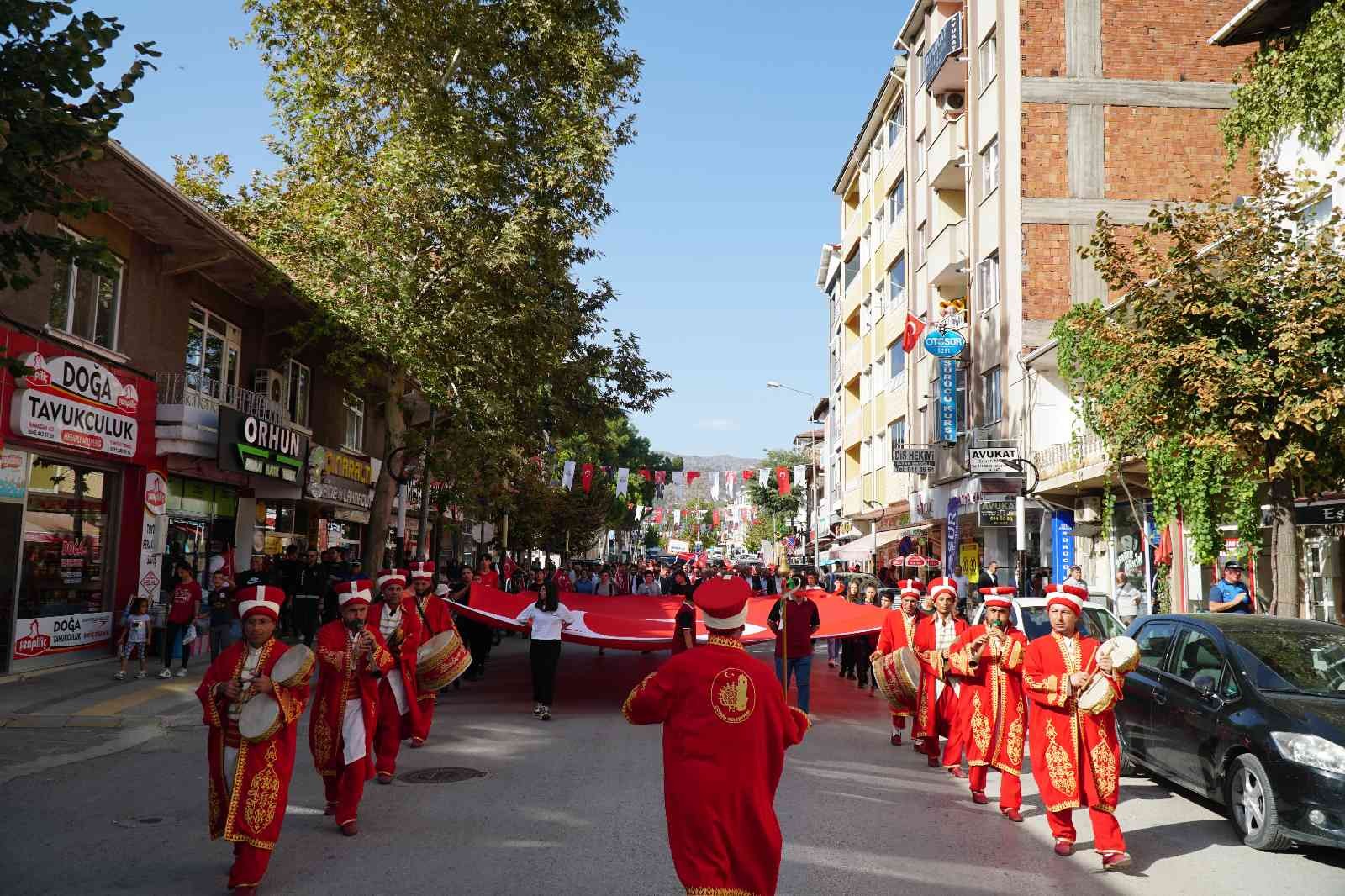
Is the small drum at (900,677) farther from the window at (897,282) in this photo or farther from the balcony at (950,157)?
the window at (897,282)

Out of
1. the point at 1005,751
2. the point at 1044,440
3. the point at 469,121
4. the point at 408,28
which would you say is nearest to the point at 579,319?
the point at 469,121

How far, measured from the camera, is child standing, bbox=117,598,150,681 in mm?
15367

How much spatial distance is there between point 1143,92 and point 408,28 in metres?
18.8

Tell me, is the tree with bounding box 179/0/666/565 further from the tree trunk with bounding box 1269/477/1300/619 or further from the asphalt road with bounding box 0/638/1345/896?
the tree trunk with bounding box 1269/477/1300/619

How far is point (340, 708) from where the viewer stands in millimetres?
7516

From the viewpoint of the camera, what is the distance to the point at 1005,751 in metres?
Answer: 8.19

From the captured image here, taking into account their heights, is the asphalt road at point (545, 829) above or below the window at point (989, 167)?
below

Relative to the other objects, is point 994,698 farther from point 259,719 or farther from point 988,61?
point 988,61

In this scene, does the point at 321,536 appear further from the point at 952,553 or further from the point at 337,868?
the point at 337,868

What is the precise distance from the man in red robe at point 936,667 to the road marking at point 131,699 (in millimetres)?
9030

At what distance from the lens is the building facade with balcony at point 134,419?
15398mm

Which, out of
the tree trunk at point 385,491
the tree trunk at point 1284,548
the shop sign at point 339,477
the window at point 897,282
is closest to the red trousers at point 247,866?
the tree trunk at point 1284,548

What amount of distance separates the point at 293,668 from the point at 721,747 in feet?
10.1

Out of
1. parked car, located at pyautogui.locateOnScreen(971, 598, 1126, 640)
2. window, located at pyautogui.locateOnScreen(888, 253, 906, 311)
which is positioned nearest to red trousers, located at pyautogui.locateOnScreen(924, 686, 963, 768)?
parked car, located at pyautogui.locateOnScreen(971, 598, 1126, 640)
